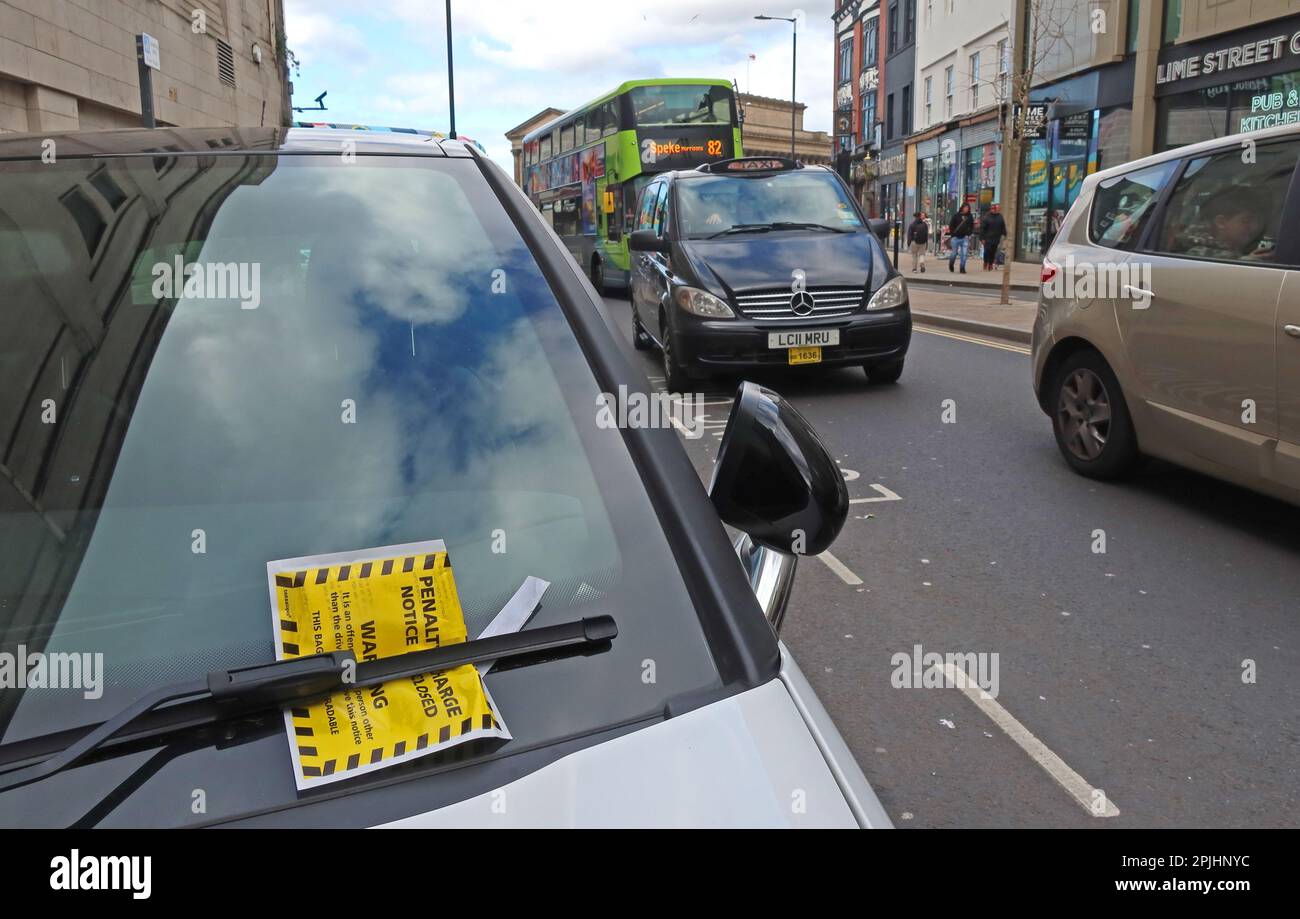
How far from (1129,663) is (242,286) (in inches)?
127

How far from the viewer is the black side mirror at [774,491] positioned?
1543 mm

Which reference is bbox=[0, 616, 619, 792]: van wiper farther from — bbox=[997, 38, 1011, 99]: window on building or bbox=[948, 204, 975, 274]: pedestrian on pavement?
bbox=[997, 38, 1011, 99]: window on building

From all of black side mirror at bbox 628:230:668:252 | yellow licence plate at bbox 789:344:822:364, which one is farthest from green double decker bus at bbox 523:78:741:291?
yellow licence plate at bbox 789:344:822:364

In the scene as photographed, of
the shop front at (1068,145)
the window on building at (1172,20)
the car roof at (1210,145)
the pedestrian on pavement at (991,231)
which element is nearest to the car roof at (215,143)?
the car roof at (1210,145)

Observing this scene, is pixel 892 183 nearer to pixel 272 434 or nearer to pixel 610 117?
pixel 610 117

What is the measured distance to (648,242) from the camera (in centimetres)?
975

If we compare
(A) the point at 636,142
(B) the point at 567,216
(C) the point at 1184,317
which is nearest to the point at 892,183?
(B) the point at 567,216

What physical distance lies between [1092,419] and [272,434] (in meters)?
5.49

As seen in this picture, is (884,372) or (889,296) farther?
(884,372)

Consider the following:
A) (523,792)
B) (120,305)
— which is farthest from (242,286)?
(523,792)

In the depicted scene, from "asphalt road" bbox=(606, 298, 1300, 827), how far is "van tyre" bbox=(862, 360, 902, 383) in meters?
2.67

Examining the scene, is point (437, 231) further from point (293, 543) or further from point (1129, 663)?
point (1129, 663)
